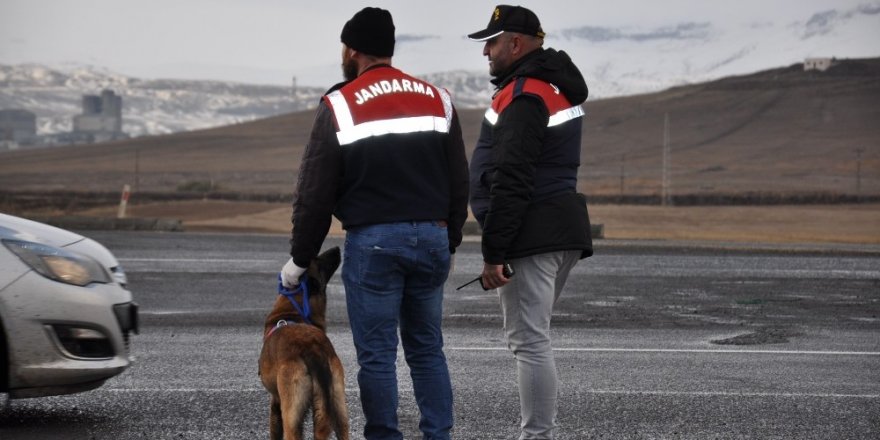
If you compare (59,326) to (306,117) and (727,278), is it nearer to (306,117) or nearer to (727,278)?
(727,278)

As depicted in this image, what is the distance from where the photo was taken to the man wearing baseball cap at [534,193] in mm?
5043

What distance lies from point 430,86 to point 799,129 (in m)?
103

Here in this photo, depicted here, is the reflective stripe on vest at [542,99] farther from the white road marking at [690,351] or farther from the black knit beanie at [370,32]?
the white road marking at [690,351]

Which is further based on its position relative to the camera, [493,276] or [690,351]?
[690,351]

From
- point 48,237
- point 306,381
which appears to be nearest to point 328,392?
point 306,381

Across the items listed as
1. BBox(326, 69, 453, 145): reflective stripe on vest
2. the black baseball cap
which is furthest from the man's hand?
the black baseball cap

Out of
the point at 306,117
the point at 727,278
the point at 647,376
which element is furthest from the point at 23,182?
the point at 647,376

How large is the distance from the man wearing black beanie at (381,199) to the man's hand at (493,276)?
0.17 metres

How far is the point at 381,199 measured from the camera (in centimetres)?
488

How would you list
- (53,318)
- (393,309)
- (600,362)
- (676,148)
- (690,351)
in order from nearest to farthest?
(393,309)
(53,318)
(600,362)
(690,351)
(676,148)

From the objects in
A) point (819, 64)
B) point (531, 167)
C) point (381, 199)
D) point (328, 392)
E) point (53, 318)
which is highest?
point (819, 64)

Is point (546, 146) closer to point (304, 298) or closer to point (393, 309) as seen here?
point (393, 309)

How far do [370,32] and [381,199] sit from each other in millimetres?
691

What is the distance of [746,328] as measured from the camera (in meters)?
10.5
